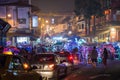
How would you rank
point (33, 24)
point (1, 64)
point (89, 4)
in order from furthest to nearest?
point (89, 4)
point (33, 24)
point (1, 64)

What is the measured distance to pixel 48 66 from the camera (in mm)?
18438

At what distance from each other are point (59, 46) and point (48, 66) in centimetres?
2860

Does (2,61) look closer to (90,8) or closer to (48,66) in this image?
(48,66)

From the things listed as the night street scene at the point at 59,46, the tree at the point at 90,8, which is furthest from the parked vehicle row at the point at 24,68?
the tree at the point at 90,8

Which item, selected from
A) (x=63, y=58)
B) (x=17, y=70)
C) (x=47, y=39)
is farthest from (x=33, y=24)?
(x=17, y=70)

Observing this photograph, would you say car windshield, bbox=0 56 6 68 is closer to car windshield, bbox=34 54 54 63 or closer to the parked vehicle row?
the parked vehicle row

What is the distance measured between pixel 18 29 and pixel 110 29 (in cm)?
1431

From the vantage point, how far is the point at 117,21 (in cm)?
5478

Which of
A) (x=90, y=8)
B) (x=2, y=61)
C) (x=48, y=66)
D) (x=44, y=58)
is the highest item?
(x=90, y=8)

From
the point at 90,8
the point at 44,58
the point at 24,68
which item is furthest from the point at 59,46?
the point at 24,68

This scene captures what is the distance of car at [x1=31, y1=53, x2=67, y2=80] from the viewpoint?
1833cm

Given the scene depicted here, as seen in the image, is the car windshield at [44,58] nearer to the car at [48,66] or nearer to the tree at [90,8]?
the car at [48,66]

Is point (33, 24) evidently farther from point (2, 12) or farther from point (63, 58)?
point (63, 58)

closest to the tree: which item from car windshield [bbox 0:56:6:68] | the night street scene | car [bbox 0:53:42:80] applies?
the night street scene
